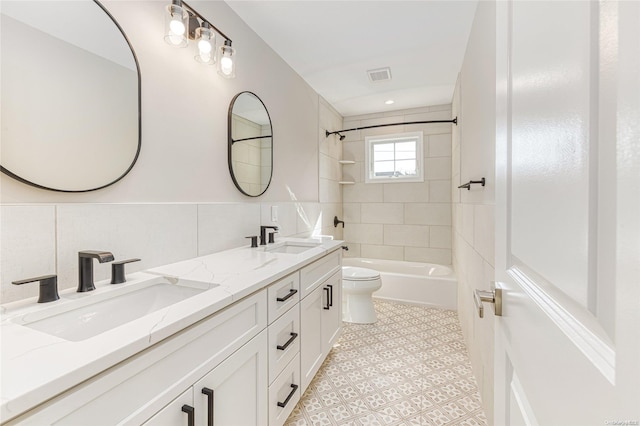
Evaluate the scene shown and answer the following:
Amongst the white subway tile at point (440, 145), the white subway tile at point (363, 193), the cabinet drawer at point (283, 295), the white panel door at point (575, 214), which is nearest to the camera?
the white panel door at point (575, 214)

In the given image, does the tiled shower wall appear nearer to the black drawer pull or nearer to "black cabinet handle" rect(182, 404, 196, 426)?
the black drawer pull

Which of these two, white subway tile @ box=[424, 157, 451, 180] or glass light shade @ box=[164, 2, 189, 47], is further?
white subway tile @ box=[424, 157, 451, 180]

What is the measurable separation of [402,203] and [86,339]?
3.47 meters

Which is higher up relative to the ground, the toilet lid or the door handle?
the door handle

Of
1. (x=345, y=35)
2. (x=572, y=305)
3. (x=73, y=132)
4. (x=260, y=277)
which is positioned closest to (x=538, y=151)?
(x=572, y=305)

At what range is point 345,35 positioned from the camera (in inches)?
79.4

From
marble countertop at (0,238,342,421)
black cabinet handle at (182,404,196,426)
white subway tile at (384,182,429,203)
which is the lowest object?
black cabinet handle at (182,404,196,426)

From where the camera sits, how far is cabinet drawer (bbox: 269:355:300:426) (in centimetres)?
113

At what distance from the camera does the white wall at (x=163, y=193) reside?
85 centimetres

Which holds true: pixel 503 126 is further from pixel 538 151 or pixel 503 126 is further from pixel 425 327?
pixel 425 327

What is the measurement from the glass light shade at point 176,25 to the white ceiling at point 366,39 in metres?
0.58

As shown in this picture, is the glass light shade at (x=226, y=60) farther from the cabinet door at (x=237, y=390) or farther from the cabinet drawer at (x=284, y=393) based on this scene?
the cabinet drawer at (x=284, y=393)

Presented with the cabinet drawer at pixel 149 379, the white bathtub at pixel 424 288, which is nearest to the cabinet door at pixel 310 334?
the cabinet drawer at pixel 149 379

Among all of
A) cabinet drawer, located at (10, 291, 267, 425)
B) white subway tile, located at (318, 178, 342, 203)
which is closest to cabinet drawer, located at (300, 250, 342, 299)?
cabinet drawer, located at (10, 291, 267, 425)
